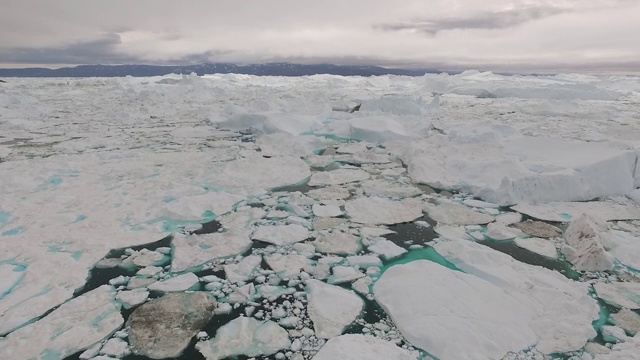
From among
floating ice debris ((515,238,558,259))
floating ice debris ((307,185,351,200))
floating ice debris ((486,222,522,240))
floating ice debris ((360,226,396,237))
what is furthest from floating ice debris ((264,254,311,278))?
floating ice debris ((515,238,558,259))

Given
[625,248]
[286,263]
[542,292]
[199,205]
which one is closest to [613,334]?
[542,292]

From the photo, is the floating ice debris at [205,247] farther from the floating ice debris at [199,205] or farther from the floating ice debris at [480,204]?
the floating ice debris at [480,204]

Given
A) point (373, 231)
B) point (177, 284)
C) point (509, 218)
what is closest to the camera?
point (177, 284)

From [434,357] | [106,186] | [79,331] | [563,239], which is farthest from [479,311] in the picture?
[106,186]

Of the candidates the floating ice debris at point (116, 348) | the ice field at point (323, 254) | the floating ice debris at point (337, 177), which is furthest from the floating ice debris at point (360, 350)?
the floating ice debris at point (337, 177)

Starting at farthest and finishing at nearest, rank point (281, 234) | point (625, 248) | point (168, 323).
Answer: point (281, 234), point (625, 248), point (168, 323)

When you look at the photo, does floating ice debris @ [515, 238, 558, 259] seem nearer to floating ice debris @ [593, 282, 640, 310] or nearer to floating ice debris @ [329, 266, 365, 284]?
floating ice debris @ [593, 282, 640, 310]

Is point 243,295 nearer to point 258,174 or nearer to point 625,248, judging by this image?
point 258,174
